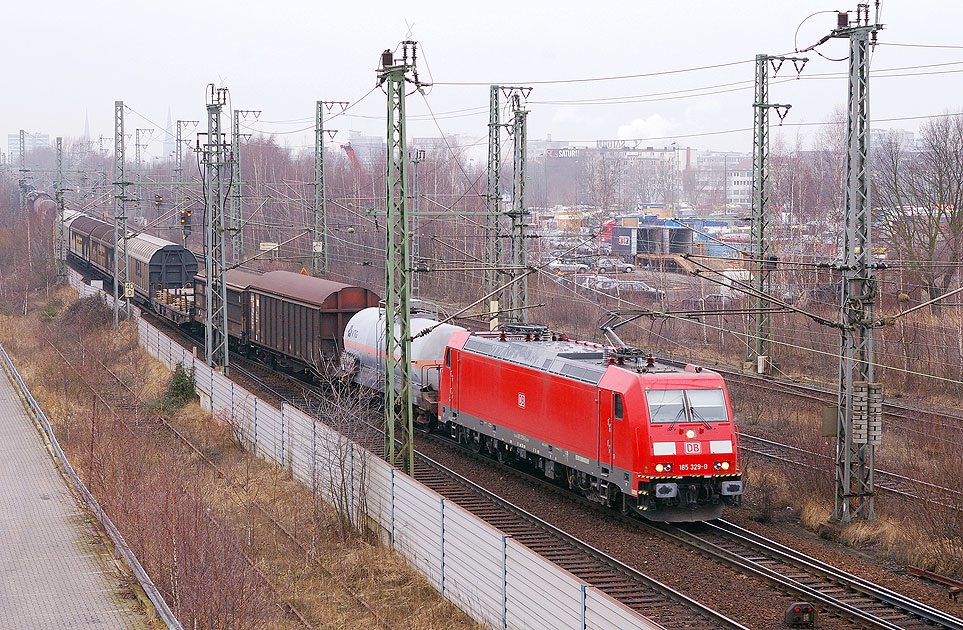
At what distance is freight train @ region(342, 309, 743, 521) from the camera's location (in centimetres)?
1780

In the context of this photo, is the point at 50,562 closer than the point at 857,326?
Yes

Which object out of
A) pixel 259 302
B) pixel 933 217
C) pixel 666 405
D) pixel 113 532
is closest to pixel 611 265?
pixel 933 217

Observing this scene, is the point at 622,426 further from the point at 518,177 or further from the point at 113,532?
the point at 518,177

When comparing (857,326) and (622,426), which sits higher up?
(857,326)

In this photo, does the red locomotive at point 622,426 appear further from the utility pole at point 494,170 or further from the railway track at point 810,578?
the utility pole at point 494,170

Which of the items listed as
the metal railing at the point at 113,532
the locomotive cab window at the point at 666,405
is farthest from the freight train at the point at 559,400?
the metal railing at the point at 113,532

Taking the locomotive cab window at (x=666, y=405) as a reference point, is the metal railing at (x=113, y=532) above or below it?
below

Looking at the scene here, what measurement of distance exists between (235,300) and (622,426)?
26.6m

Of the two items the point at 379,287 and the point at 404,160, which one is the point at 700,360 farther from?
the point at 379,287

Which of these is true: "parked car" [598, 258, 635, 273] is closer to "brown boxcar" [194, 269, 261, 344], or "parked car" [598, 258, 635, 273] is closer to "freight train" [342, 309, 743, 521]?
"brown boxcar" [194, 269, 261, 344]

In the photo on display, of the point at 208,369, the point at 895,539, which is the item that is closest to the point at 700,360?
the point at 208,369

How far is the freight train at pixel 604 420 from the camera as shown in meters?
17.8

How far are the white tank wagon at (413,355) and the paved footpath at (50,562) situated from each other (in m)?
8.32

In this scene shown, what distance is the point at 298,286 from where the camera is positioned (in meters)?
35.0
